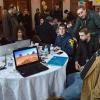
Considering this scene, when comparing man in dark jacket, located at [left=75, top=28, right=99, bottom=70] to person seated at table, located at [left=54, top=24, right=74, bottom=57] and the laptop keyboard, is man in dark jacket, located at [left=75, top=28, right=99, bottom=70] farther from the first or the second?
the laptop keyboard

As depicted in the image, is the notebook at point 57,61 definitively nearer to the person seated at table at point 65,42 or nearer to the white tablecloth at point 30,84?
the white tablecloth at point 30,84

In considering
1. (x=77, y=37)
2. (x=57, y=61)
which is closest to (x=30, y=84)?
(x=57, y=61)

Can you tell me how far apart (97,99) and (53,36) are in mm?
3399

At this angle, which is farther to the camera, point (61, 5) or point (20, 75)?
point (61, 5)

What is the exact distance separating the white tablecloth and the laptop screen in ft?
0.51

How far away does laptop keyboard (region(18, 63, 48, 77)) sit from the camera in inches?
125

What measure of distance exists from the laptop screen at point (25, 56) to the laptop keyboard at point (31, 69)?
71 mm

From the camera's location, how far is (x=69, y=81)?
143 inches

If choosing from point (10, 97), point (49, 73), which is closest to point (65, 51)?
point (49, 73)

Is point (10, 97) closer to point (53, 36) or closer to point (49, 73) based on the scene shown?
point (49, 73)

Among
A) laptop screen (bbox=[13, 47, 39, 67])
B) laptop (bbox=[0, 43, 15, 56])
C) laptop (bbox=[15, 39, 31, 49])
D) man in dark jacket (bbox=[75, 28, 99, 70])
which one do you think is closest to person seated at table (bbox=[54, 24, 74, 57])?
man in dark jacket (bbox=[75, 28, 99, 70])

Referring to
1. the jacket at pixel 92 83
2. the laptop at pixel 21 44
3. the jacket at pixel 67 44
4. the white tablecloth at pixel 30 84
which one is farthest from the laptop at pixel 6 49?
the jacket at pixel 92 83

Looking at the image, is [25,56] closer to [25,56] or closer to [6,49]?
[25,56]

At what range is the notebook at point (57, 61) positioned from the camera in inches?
137
